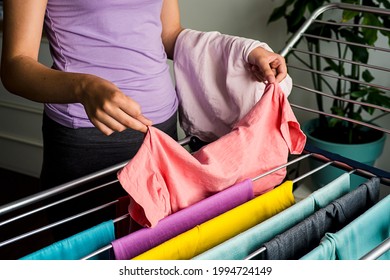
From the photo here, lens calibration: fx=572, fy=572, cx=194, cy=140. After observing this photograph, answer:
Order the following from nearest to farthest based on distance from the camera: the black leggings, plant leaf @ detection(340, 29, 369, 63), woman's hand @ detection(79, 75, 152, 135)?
woman's hand @ detection(79, 75, 152, 135)
the black leggings
plant leaf @ detection(340, 29, 369, 63)

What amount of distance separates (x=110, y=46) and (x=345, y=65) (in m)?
1.18

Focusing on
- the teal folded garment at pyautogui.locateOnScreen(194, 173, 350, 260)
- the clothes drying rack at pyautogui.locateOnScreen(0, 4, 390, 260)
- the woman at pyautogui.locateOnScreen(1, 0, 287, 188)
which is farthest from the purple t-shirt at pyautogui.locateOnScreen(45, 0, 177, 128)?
the teal folded garment at pyautogui.locateOnScreen(194, 173, 350, 260)

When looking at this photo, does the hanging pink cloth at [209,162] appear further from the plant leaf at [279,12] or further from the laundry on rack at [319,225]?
the plant leaf at [279,12]

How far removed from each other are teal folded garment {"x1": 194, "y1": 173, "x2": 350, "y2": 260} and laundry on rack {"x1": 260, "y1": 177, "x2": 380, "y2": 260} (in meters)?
0.02

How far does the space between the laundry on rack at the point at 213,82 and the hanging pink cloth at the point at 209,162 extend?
10cm

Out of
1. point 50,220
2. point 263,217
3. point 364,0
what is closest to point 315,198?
point 263,217

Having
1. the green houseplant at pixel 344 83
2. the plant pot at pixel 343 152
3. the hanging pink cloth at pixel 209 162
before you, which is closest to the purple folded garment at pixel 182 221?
the hanging pink cloth at pixel 209 162

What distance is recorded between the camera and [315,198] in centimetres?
77

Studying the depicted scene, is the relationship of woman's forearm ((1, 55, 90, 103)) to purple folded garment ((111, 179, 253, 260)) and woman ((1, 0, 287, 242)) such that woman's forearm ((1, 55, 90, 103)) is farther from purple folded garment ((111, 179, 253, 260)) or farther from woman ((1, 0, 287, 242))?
purple folded garment ((111, 179, 253, 260))

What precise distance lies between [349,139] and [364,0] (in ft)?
1.41

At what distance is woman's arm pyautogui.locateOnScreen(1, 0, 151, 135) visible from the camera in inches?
24.4

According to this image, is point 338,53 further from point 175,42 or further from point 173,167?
point 173,167

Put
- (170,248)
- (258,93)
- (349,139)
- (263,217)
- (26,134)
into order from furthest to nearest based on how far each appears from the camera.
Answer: (26,134)
(349,139)
(258,93)
(263,217)
(170,248)

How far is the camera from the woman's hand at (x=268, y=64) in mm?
867
